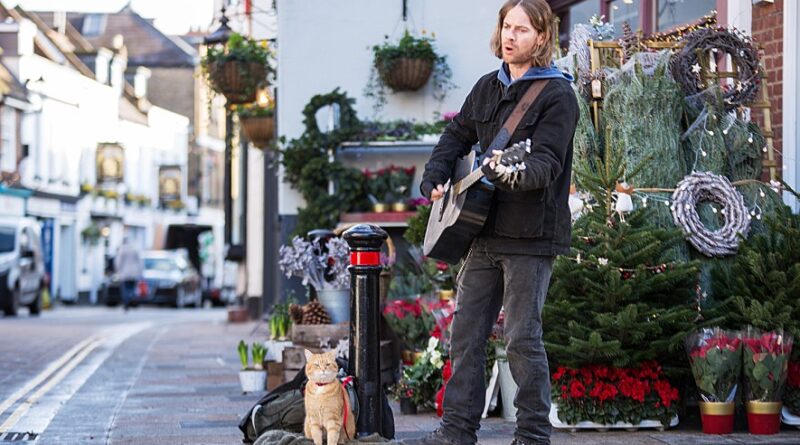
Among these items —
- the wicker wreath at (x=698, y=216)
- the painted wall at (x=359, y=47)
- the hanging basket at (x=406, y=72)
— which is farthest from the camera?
the painted wall at (x=359, y=47)

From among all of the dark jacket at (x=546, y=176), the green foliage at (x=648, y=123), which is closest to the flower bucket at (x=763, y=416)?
the green foliage at (x=648, y=123)

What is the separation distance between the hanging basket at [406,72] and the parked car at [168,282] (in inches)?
982

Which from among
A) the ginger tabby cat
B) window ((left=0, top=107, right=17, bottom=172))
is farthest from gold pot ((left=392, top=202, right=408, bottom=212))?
window ((left=0, top=107, right=17, bottom=172))

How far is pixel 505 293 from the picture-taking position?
5.66 meters

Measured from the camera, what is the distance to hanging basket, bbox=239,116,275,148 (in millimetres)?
16188

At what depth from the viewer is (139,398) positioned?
9.77m

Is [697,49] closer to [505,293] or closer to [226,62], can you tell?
[505,293]

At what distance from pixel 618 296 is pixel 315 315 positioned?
10.7 ft

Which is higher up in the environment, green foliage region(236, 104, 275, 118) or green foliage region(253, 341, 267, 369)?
green foliage region(236, 104, 275, 118)

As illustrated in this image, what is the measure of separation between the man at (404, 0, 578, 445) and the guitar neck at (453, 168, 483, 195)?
0.23 feet

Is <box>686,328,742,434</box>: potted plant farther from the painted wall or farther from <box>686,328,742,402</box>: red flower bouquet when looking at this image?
the painted wall

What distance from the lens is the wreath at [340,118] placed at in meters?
12.1

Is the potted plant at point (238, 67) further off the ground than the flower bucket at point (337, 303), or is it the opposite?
the potted plant at point (238, 67)

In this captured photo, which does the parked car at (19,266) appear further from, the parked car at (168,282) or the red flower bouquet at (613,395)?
the red flower bouquet at (613,395)
